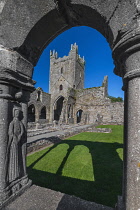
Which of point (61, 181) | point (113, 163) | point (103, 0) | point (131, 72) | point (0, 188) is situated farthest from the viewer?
point (113, 163)

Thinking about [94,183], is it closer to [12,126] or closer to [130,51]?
[12,126]

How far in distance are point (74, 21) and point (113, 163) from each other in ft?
14.5

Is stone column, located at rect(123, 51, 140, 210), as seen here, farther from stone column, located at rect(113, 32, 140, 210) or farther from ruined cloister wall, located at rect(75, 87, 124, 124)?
ruined cloister wall, located at rect(75, 87, 124, 124)

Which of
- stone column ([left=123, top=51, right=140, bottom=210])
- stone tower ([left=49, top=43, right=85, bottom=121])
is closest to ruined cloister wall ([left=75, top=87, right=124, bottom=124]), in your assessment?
stone tower ([left=49, top=43, right=85, bottom=121])

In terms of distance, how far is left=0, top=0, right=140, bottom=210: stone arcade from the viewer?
3.70 ft

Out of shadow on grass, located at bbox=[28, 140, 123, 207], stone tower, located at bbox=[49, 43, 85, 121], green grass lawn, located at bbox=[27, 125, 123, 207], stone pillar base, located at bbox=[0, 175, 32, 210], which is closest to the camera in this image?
stone pillar base, located at bbox=[0, 175, 32, 210]

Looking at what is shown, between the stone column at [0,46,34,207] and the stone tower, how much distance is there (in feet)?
74.0

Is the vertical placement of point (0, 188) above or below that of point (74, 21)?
below

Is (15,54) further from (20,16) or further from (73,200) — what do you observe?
(73,200)

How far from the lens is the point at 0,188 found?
1.69m

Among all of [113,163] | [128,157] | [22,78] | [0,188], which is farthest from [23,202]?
[113,163]

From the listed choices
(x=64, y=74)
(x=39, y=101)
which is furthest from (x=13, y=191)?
(x=64, y=74)

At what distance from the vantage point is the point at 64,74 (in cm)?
3116

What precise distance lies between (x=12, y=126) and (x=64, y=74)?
30.4m
